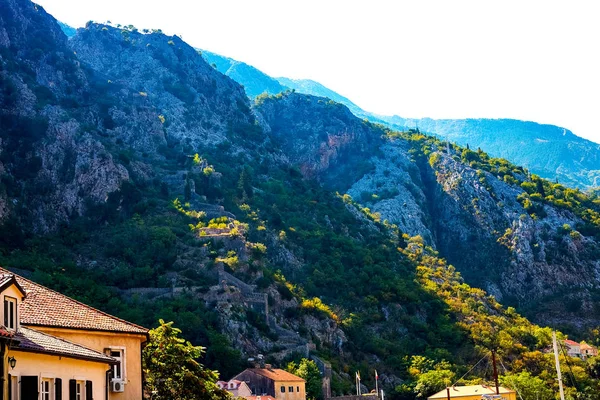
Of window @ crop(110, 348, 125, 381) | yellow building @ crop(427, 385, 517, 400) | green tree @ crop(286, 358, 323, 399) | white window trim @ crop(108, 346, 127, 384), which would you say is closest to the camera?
window @ crop(110, 348, 125, 381)

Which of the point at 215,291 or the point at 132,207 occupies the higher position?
the point at 132,207

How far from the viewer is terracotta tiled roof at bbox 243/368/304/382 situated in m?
87.2

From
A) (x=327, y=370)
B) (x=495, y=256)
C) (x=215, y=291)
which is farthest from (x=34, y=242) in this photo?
(x=495, y=256)

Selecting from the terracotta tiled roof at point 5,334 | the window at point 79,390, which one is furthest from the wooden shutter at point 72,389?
the terracotta tiled roof at point 5,334

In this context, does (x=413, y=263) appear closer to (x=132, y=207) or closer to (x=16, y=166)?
(x=132, y=207)

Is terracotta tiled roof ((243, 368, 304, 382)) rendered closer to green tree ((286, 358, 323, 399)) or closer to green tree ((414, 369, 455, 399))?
green tree ((286, 358, 323, 399))

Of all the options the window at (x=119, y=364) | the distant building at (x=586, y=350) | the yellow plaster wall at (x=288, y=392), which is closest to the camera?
the window at (x=119, y=364)

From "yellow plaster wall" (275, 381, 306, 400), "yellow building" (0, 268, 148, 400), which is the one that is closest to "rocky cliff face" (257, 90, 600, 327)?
"yellow plaster wall" (275, 381, 306, 400)

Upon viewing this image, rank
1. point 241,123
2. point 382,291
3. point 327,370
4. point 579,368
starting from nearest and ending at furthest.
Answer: point 327,370 < point 579,368 < point 382,291 < point 241,123

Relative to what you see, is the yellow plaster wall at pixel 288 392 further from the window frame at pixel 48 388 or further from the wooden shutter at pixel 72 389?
the window frame at pixel 48 388

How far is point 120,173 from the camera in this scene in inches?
5079

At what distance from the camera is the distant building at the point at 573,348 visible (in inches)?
5231

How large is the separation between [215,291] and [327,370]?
16167mm

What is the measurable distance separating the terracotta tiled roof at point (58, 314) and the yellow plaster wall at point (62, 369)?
2.19 m
